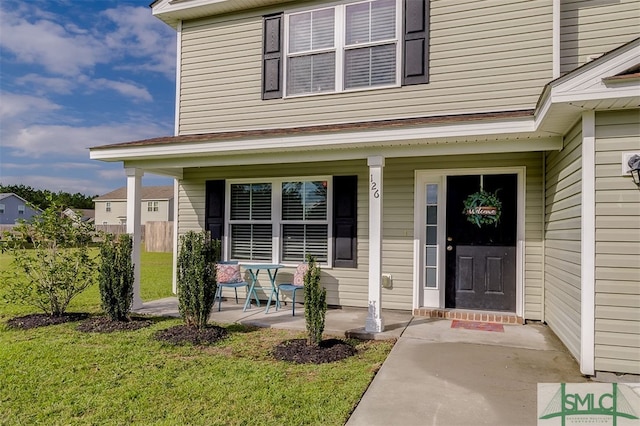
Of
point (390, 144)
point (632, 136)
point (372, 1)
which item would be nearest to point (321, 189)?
point (390, 144)

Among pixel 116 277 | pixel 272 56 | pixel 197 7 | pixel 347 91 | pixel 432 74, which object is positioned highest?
pixel 197 7

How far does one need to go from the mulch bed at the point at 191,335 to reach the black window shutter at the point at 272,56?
3898 millimetres

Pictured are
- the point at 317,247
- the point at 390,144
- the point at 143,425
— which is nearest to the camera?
the point at 143,425

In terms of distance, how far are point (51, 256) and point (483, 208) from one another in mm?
6250

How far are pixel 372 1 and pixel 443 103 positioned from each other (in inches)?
77.5

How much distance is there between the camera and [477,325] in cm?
510

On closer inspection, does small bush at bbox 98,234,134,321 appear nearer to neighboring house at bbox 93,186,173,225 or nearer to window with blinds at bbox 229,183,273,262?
window with blinds at bbox 229,183,273,262

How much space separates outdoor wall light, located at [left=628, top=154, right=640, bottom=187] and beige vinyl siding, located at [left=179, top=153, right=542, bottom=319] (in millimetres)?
2070

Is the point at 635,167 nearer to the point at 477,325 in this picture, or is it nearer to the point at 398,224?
the point at 477,325

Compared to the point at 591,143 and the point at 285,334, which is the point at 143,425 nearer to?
the point at 285,334

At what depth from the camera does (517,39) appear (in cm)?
533

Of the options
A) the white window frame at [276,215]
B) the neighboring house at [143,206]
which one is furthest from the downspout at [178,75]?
the neighboring house at [143,206]

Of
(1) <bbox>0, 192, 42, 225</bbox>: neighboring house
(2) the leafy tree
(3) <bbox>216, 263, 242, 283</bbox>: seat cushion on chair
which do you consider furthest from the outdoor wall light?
(1) <bbox>0, 192, 42, 225</bbox>: neighboring house

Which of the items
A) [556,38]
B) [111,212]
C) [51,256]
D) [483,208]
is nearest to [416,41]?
[556,38]
